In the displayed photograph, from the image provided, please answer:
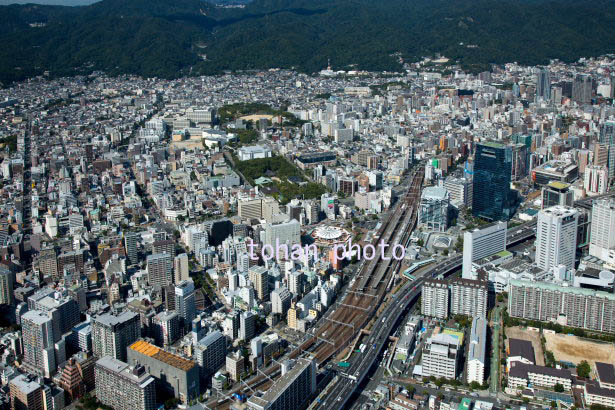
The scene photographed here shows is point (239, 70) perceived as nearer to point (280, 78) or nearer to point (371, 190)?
point (280, 78)

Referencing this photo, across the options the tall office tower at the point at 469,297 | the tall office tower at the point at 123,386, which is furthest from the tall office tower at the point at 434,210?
the tall office tower at the point at 123,386

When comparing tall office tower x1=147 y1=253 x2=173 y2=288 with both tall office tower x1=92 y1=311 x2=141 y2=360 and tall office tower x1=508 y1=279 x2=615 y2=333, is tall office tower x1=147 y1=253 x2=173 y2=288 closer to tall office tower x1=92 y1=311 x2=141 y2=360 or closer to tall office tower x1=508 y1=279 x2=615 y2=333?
tall office tower x1=92 y1=311 x2=141 y2=360

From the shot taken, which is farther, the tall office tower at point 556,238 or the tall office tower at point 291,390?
the tall office tower at point 556,238

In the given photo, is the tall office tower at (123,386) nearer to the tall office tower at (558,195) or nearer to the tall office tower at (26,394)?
the tall office tower at (26,394)

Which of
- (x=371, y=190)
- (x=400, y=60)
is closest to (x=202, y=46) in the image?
(x=400, y=60)

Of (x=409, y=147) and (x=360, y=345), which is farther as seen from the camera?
(x=409, y=147)

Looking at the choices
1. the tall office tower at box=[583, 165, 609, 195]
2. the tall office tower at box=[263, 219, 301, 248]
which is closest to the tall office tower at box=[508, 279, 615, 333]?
the tall office tower at box=[263, 219, 301, 248]
